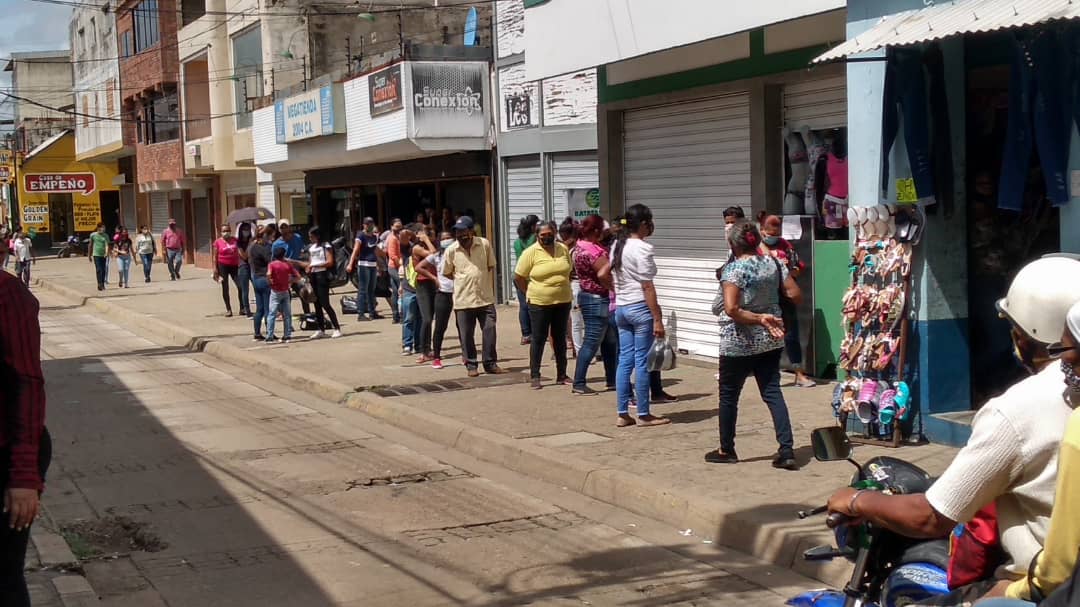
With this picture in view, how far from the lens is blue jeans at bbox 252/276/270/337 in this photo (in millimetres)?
17531

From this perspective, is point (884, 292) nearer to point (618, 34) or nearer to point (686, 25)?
point (686, 25)

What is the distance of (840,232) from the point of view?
37.6 feet

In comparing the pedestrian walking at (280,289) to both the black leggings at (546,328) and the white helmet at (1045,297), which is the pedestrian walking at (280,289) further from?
the white helmet at (1045,297)

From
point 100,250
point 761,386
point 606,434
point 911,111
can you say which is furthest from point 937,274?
point 100,250

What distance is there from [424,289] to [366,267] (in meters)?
6.09

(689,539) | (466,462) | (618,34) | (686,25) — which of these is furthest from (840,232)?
(689,539)

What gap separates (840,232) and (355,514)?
581 cm

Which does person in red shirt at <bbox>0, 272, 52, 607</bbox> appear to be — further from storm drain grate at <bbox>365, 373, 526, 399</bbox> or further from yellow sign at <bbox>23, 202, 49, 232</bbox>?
yellow sign at <bbox>23, 202, 49, 232</bbox>

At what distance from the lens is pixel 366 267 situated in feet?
65.6

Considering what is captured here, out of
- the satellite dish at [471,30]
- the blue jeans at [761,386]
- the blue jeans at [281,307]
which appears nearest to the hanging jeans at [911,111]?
the blue jeans at [761,386]

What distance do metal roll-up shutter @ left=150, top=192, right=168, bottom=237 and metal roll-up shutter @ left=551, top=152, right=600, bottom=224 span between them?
3248cm

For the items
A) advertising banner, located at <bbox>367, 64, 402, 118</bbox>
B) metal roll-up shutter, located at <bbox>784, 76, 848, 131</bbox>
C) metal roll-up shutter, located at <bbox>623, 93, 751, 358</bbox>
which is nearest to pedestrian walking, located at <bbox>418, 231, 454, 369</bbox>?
metal roll-up shutter, located at <bbox>623, 93, 751, 358</bbox>

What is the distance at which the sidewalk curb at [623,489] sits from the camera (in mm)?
6496

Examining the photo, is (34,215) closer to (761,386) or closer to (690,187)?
(690,187)
